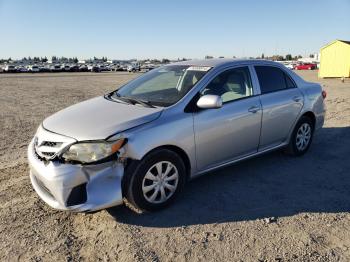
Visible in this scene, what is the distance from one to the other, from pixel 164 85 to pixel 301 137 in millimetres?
2564

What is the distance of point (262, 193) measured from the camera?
448 cm

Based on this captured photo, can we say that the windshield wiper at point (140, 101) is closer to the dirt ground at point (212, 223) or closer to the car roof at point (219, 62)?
the car roof at point (219, 62)

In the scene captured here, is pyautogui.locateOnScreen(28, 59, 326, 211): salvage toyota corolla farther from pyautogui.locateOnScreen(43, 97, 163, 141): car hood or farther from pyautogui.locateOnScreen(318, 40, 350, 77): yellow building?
pyautogui.locateOnScreen(318, 40, 350, 77): yellow building

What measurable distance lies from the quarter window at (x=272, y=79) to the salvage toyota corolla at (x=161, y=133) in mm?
17

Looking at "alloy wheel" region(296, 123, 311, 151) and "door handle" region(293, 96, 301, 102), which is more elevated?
"door handle" region(293, 96, 301, 102)

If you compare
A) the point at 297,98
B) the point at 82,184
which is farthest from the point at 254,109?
the point at 82,184

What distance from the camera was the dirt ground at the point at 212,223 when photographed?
3240mm

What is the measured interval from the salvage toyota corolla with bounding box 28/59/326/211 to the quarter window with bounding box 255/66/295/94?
17 millimetres

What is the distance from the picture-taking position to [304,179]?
16.3 feet

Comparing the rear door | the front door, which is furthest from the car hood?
the rear door

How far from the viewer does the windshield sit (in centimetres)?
436

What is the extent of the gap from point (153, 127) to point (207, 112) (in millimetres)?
797

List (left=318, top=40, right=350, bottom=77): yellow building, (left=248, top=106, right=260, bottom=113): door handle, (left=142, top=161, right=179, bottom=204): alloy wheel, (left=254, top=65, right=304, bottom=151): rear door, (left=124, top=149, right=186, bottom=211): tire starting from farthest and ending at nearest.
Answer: (left=318, top=40, right=350, bottom=77): yellow building
(left=254, top=65, right=304, bottom=151): rear door
(left=248, top=106, right=260, bottom=113): door handle
(left=142, top=161, right=179, bottom=204): alloy wheel
(left=124, top=149, right=186, bottom=211): tire

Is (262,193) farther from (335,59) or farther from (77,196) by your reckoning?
(335,59)
